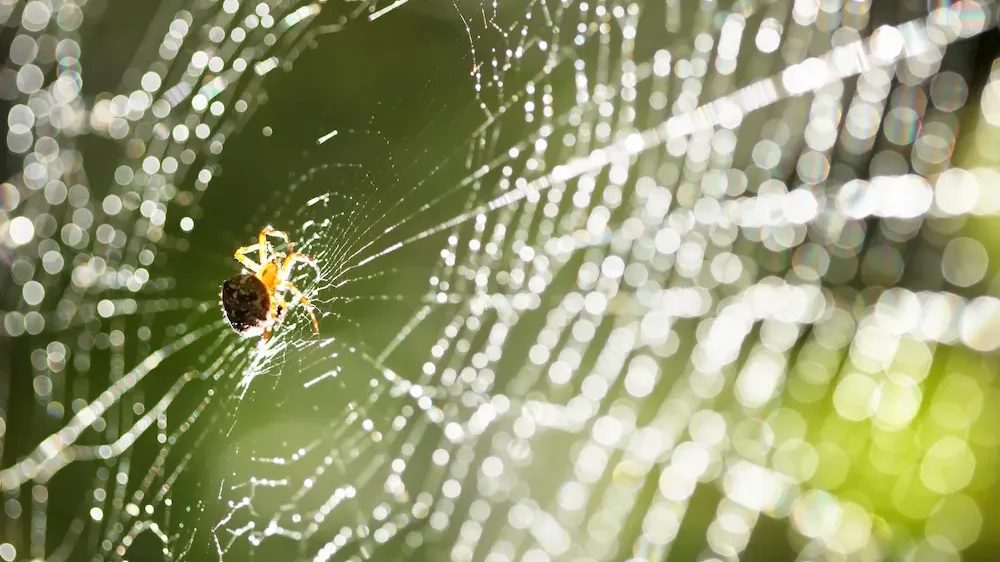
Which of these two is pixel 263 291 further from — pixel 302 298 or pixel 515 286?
pixel 515 286

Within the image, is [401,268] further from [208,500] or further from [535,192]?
[208,500]

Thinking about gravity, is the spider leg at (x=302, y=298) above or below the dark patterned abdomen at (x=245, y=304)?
above

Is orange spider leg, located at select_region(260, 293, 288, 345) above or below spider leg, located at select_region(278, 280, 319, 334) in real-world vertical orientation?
below

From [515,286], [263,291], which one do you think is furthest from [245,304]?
[515,286]
